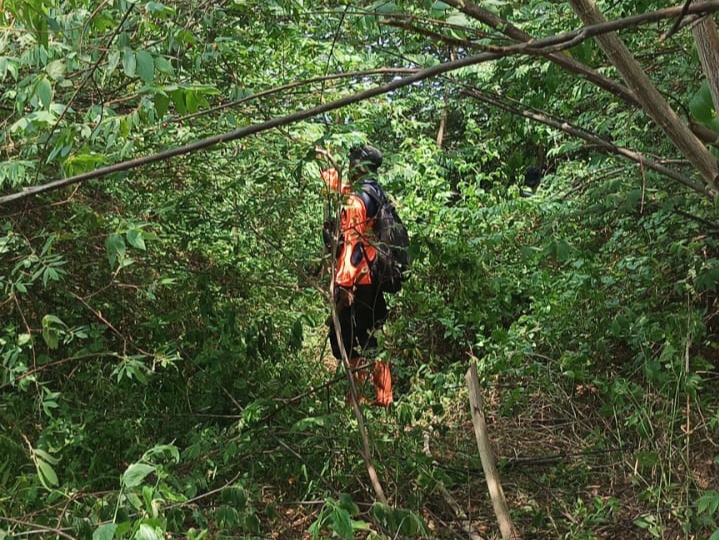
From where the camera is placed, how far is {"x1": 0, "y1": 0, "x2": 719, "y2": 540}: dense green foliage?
2523 millimetres

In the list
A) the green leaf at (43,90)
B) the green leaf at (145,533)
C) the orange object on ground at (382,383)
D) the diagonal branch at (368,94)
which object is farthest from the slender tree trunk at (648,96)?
the orange object on ground at (382,383)

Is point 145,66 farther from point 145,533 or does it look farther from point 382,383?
point 382,383

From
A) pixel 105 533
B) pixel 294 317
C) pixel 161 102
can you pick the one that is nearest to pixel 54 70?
pixel 161 102

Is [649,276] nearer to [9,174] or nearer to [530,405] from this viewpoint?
[530,405]

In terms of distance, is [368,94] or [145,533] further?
[145,533]

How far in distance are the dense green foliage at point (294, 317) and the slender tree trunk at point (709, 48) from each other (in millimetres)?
195

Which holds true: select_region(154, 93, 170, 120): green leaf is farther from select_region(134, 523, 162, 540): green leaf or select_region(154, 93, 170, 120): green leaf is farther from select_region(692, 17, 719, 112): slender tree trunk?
select_region(692, 17, 719, 112): slender tree trunk

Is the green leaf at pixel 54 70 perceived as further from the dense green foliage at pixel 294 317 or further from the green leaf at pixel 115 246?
the green leaf at pixel 115 246

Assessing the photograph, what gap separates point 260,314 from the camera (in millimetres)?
3977

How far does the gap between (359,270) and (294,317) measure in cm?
47

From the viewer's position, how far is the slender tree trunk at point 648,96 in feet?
5.60

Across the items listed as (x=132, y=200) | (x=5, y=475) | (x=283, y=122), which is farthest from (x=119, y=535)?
(x=132, y=200)

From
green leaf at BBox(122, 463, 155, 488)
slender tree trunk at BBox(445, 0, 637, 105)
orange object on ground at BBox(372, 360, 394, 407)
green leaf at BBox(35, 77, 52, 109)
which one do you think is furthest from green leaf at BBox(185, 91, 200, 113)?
orange object on ground at BBox(372, 360, 394, 407)

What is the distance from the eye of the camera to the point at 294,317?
13.5ft
